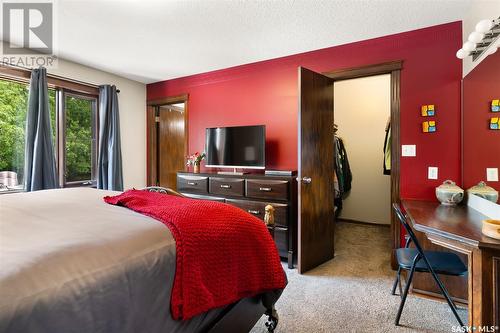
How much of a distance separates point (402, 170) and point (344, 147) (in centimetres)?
188

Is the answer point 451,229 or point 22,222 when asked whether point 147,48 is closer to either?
point 22,222

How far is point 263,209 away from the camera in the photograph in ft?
9.20

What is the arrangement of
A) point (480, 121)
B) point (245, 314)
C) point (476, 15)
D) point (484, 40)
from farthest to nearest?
point (476, 15), point (480, 121), point (484, 40), point (245, 314)

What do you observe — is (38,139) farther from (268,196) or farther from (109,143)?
(268,196)

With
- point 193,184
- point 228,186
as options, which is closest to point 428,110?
point 228,186

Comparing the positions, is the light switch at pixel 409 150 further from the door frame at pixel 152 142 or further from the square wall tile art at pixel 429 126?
the door frame at pixel 152 142

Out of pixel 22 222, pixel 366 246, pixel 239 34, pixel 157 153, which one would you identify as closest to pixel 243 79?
pixel 239 34

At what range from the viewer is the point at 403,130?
259 cm

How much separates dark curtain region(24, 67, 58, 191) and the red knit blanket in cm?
221

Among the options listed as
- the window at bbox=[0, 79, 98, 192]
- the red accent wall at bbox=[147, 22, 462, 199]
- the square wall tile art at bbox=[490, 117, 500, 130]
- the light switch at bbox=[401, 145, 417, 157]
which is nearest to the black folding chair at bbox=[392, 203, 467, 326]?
the square wall tile art at bbox=[490, 117, 500, 130]

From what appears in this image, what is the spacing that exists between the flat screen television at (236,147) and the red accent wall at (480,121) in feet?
6.12

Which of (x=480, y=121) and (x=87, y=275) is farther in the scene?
(x=480, y=121)

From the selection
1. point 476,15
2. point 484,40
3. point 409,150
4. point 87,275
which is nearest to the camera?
point 87,275

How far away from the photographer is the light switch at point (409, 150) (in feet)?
8.36
